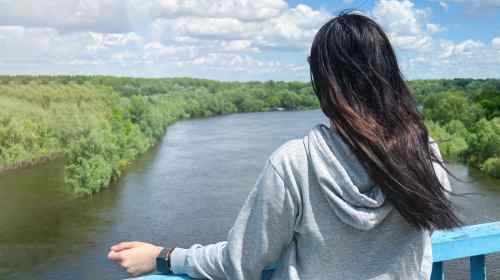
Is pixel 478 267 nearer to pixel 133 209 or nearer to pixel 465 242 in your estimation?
pixel 465 242

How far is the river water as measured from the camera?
553 inches

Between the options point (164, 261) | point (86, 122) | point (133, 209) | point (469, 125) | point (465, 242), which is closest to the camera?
point (164, 261)

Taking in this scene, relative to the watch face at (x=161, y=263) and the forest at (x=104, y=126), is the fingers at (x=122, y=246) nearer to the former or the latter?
the watch face at (x=161, y=263)

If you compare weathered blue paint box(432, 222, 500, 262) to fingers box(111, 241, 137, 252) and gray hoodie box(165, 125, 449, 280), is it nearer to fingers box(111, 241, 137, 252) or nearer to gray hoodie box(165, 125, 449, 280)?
gray hoodie box(165, 125, 449, 280)

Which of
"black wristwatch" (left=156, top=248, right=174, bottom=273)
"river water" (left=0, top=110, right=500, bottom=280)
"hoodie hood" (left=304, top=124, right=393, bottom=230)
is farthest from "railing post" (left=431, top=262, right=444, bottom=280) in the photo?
"river water" (left=0, top=110, right=500, bottom=280)

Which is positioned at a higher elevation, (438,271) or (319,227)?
(319,227)

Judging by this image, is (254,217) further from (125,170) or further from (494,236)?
(125,170)

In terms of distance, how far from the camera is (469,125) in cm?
2962

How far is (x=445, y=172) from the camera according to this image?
0.90 meters

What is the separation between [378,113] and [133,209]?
17.7 meters

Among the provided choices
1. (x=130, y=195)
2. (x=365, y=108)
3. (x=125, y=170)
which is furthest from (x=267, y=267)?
(x=125, y=170)

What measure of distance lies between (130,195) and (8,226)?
160 inches

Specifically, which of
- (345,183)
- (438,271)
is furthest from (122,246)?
(438,271)

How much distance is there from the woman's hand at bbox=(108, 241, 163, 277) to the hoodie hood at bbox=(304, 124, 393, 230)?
33 cm
